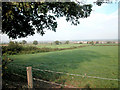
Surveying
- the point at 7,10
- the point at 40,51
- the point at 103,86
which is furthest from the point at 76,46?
the point at 7,10

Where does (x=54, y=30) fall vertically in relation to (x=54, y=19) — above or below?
below

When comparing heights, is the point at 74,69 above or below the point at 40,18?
below

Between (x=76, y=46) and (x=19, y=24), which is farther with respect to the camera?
(x=76, y=46)

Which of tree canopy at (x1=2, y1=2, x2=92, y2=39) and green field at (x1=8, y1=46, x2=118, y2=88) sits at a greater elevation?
tree canopy at (x1=2, y1=2, x2=92, y2=39)

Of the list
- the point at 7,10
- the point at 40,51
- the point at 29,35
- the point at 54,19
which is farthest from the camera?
the point at 40,51

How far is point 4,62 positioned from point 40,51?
41.5 ft

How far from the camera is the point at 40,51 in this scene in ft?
47.8

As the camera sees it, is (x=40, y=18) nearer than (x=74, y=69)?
Yes

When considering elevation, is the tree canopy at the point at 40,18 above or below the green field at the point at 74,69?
above

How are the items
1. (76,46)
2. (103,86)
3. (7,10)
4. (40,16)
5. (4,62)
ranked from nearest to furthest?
(4,62)
(7,10)
(40,16)
(103,86)
(76,46)

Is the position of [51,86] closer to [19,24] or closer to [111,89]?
[111,89]

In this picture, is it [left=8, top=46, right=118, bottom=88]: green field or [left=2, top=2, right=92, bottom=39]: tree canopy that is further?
[left=8, top=46, right=118, bottom=88]: green field

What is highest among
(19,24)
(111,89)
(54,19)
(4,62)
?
(54,19)

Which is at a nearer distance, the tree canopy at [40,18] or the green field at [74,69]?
the tree canopy at [40,18]
